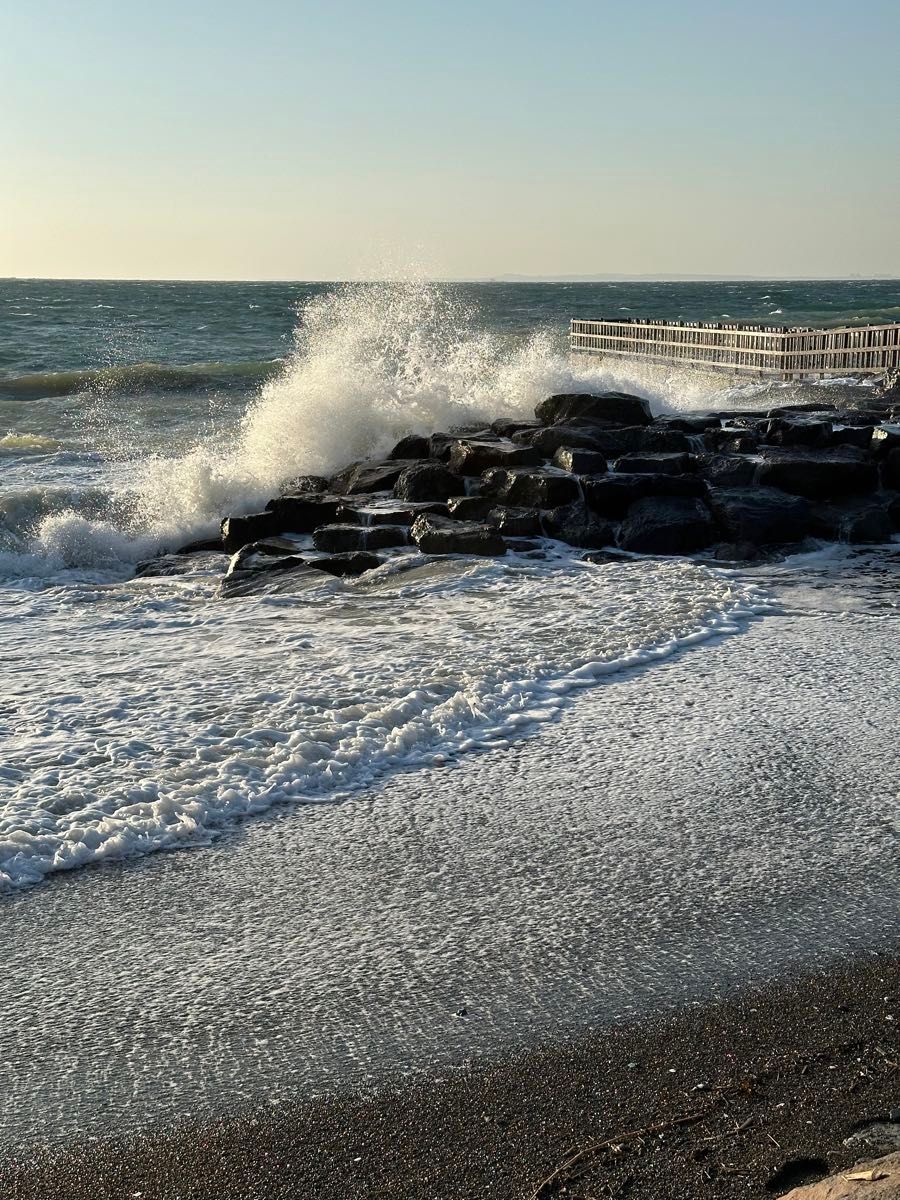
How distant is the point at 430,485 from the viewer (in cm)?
1245

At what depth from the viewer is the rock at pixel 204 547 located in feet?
38.6

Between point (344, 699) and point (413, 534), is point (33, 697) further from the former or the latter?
point (413, 534)

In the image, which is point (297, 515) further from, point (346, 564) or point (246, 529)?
point (346, 564)

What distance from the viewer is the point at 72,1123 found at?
297 cm

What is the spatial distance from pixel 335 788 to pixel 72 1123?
7.76 ft

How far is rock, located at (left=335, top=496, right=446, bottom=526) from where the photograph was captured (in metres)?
11.5

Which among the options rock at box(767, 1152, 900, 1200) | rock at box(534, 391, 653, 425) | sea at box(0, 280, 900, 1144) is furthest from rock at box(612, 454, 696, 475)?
rock at box(767, 1152, 900, 1200)

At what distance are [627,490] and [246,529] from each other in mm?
3451

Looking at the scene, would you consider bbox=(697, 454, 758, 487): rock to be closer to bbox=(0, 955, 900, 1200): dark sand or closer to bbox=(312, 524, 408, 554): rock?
bbox=(312, 524, 408, 554): rock

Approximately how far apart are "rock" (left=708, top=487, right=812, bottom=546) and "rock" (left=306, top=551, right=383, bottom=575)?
10.2 feet

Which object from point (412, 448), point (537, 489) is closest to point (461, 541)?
point (537, 489)

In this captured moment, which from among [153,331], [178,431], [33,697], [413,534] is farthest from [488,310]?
[33,697]

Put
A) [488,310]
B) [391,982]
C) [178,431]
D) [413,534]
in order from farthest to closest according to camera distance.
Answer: [488,310]
[178,431]
[413,534]
[391,982]

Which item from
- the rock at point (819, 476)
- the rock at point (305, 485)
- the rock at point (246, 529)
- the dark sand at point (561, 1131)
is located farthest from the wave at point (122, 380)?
the dark sand at point (561, 1131)
